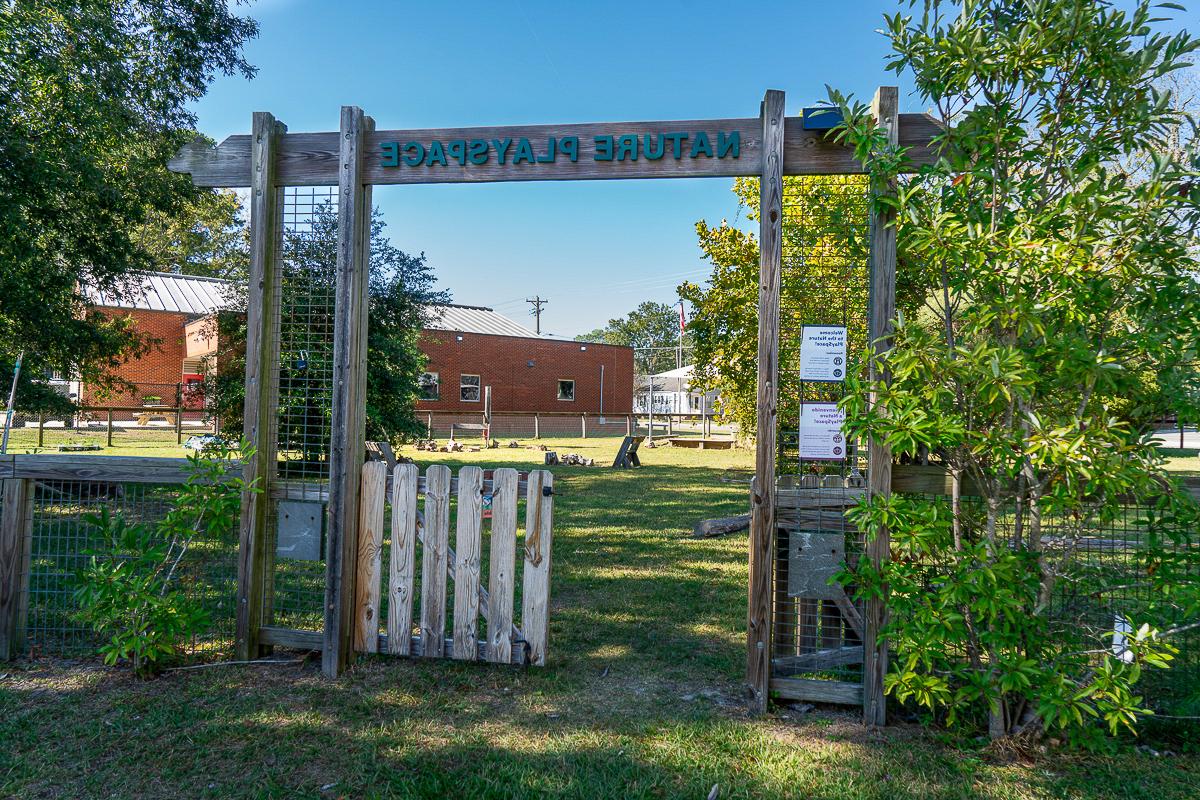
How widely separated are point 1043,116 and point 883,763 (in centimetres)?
287

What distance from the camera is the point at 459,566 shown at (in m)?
4.30

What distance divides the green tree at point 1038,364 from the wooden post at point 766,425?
0.49 meters

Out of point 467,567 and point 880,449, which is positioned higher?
point 880,449

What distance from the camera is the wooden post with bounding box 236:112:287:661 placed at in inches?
172

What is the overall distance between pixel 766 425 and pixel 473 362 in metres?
31.6

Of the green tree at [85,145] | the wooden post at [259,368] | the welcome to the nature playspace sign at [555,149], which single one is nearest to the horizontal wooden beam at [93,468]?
the wooden post at [259,368]

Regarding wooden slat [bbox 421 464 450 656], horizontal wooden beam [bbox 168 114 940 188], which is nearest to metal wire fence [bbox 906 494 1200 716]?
horizontal wooden beam [bbox 168 114 940 188]

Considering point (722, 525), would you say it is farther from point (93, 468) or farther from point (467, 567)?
point (93, 468)

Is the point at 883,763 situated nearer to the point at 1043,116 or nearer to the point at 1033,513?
the point at 1033,513

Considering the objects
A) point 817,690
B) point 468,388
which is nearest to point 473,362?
point 468,388

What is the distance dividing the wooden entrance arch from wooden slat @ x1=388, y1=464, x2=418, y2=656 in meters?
0.23

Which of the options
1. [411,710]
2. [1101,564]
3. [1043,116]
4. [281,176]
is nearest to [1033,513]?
[1101,564]

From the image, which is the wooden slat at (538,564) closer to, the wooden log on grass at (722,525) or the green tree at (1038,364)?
the green tree at (1038,364)

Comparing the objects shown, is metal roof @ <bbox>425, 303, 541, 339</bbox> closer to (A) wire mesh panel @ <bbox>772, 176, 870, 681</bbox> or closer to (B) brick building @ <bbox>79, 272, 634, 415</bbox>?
(B) brick building @ <bbox>79, 272, 634, 415</bbox>
